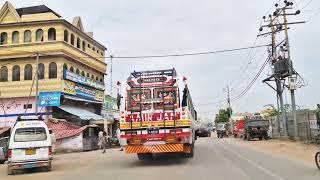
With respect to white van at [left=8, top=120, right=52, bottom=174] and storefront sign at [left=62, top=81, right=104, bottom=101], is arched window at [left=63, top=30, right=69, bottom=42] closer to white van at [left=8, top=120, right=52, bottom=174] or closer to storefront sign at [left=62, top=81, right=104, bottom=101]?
storefront sign at [left=62, top=81, right=104, bottom=101]

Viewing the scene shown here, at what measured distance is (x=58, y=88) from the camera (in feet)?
127

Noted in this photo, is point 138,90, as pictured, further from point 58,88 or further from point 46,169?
point 58,88

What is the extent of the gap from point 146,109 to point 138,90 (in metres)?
0.94

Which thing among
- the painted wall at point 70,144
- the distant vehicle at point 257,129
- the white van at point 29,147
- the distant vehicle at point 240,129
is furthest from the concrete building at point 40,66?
the white van at point 29,147

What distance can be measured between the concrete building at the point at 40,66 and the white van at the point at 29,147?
1997 cm

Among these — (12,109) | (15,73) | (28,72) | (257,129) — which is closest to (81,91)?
(28,72)

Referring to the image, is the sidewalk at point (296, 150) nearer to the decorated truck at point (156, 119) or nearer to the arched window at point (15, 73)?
the decorated truck at point (156, 119)

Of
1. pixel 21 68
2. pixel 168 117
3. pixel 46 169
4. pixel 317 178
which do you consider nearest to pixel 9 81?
pixel 21 68

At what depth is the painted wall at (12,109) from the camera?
39.1m

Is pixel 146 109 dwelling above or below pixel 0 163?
above

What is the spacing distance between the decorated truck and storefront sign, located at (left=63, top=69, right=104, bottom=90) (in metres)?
22.4

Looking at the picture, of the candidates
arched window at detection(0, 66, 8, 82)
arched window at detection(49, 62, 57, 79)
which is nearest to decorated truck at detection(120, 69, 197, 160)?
arched window at detection(49, 62, 57, 79)

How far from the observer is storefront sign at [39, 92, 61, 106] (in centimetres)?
3784

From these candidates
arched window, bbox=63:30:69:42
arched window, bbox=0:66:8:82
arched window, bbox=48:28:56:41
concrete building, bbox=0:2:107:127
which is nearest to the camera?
concrete building, bbox=0:2:107:127
